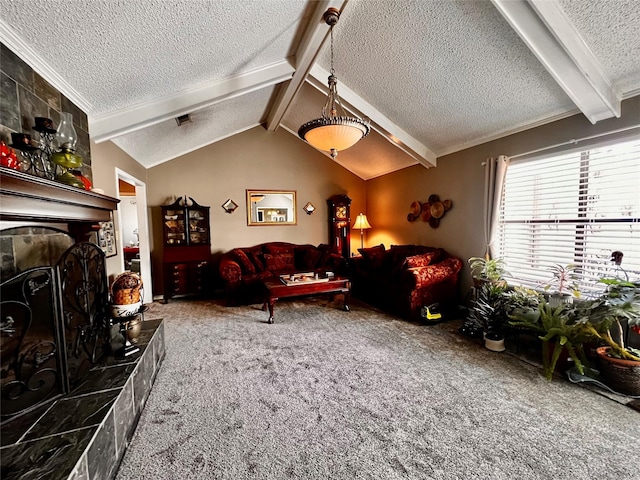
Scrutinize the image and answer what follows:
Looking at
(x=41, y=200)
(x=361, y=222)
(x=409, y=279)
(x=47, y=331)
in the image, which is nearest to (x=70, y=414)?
(x=47, y=331)

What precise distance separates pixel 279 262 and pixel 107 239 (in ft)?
9.20

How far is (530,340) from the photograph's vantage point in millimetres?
2992

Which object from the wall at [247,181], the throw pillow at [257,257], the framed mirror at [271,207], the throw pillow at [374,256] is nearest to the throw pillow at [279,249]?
the throw pillow at [257,257]

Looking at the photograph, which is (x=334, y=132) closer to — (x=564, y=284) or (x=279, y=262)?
(x=564, y=284)

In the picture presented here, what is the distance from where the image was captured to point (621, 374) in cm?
201

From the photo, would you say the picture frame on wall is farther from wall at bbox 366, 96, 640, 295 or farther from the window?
the window

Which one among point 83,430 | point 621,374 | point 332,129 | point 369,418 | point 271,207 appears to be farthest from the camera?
point 271,207

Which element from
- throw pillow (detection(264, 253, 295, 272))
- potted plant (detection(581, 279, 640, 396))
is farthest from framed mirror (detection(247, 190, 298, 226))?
potted plant (detection(581, 279, 640, 396))

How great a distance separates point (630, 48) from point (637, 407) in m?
2.70

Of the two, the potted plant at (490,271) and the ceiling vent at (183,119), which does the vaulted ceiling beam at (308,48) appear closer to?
the ceiling vent at (183,119)

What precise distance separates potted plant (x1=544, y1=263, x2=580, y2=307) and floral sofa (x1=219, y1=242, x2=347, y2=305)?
9.82 feet

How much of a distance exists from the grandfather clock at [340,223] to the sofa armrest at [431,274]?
230 cm

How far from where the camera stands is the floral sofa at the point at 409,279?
11.8ft

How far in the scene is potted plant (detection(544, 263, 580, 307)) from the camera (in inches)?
103
